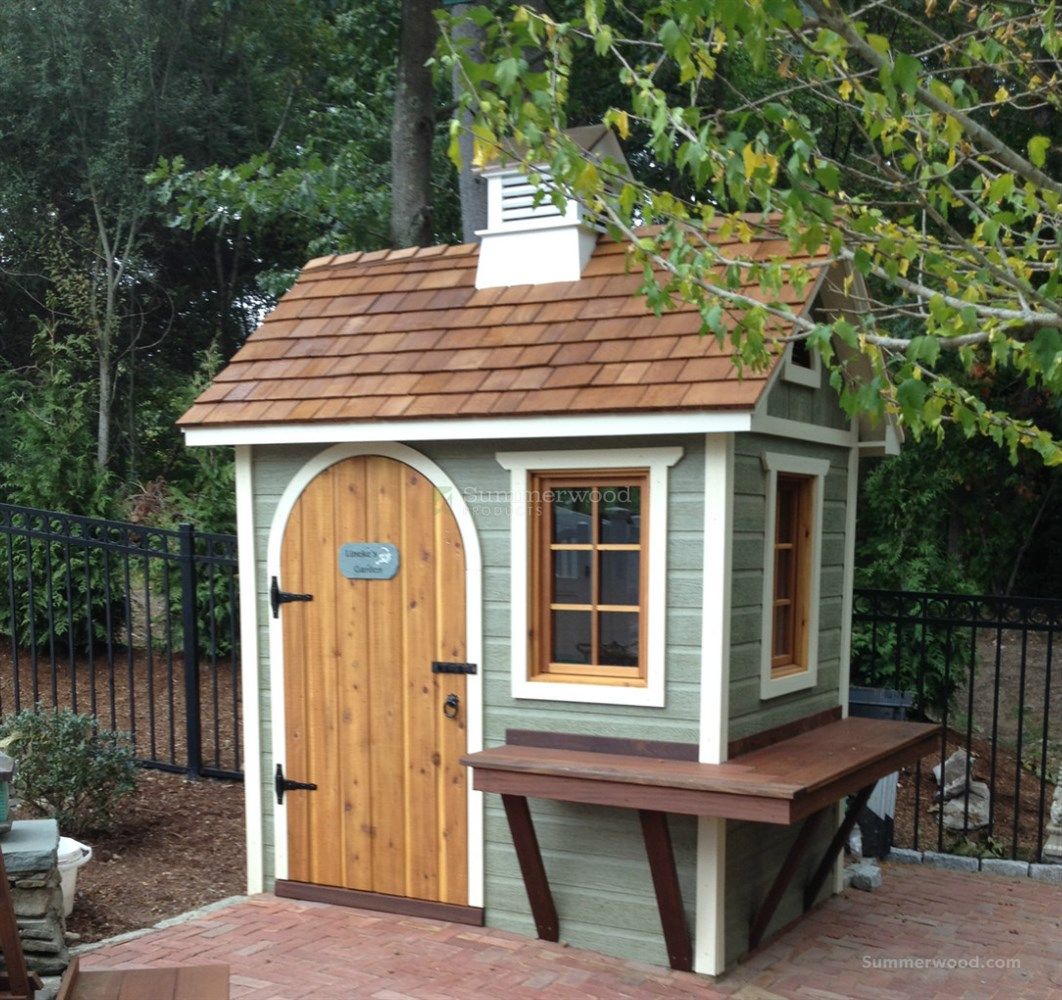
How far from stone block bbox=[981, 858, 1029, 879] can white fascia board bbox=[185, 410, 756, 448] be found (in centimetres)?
388

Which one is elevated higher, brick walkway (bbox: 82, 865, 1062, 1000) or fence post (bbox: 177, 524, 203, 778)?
fence post (bbox: 177, 524, 203, 778)

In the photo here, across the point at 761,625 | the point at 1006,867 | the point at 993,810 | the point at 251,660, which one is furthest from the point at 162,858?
the point at 993,810

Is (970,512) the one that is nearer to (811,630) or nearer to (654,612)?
(811,630)

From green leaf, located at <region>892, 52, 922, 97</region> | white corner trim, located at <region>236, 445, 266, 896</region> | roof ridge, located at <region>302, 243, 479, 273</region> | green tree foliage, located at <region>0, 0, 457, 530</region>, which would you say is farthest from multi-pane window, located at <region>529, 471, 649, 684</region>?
green tree foliage, located at <region>0, 0, 457, 530</region>

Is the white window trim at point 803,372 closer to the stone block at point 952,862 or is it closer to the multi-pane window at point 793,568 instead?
the multi-pane window at point 793,568

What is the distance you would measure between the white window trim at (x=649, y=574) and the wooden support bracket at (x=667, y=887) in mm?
520

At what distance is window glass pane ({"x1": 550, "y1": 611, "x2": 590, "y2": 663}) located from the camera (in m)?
5.27

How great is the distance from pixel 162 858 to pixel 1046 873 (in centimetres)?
531

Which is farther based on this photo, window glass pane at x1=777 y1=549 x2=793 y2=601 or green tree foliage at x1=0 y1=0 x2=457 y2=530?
green tree foliage at x1=0 y1=0 x2=457 y2=530

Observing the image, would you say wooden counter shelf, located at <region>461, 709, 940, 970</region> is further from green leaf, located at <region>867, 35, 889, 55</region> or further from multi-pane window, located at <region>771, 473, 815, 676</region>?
green leaf, located at <region>867, 35, 889, 55</region>

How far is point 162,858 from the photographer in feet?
21.9

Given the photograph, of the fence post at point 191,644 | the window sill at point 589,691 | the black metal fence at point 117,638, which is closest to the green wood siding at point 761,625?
the window sill at point 589,691

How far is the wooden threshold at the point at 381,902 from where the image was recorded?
18.1 feet

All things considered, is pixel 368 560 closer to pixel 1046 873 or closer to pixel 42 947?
pixel 42 947
